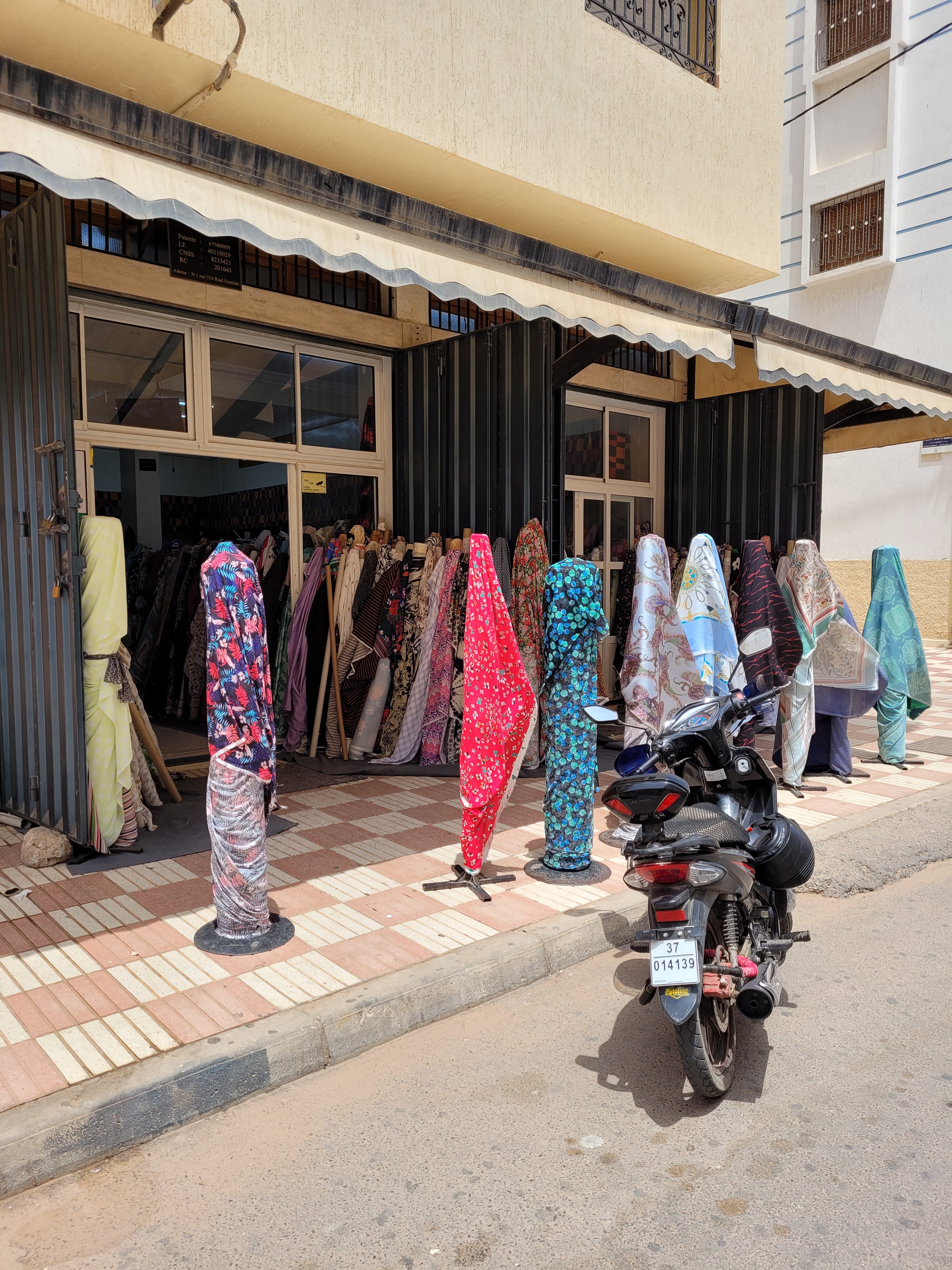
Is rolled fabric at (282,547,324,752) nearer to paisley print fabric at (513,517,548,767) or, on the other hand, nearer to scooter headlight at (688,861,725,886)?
paisley print fabric at (513,517,548,767)

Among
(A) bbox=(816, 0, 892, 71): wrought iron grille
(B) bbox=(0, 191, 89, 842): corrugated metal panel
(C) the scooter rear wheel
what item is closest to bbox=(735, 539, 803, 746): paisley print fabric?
(C) the scooter rear wheel

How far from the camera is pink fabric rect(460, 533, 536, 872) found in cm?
444

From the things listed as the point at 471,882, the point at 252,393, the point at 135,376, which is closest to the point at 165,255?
the point at 135,376

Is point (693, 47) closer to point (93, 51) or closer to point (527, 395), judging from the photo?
point (527, 395)

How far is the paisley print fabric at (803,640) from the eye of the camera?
6570 millimetres

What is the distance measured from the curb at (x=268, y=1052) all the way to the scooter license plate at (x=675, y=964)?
1.10 m

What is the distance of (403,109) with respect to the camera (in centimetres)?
623

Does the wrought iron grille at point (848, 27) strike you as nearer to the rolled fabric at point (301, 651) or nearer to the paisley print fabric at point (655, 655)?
the paisley print fabric at point (655, 655)

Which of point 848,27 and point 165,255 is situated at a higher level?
point 848,27

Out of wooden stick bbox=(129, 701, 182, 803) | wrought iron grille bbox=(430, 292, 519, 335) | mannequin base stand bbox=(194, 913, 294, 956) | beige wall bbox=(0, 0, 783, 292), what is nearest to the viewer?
mannequin base stand bbox=(194, 913, 294, 956)

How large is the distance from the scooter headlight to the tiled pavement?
1.37 meters

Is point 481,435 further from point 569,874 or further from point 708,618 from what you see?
point 569,874

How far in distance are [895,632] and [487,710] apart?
4633 mm

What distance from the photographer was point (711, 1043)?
9.48 ft
